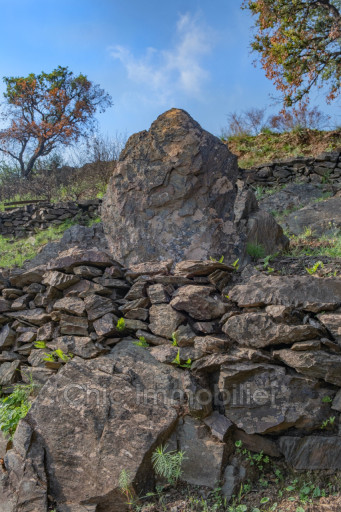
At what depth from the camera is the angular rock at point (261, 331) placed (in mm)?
3094

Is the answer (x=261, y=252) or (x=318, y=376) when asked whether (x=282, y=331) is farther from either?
(x=261, y=252)

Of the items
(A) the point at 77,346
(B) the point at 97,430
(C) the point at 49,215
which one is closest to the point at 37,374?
(A) the point at 77,346

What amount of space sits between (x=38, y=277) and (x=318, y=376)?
291 centimetres

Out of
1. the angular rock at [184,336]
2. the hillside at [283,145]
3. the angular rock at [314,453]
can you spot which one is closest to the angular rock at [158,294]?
the angular rock at [184,336]

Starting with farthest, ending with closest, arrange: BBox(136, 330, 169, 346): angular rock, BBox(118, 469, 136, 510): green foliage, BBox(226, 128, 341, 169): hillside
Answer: BBox(226, 128, 341, 169): hillside < BBox(136, 330, 169, 346): angular rock < BBox(118, 469, 136, 510): green foliage

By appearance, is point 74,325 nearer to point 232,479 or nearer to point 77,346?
point 77,346

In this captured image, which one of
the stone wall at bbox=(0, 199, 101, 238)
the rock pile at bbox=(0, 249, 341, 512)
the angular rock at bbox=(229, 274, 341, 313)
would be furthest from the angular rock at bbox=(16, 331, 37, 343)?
the stone wall at bbox=(0, 199, 101, 238)

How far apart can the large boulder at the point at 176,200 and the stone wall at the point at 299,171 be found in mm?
6174

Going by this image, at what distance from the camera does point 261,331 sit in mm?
3238

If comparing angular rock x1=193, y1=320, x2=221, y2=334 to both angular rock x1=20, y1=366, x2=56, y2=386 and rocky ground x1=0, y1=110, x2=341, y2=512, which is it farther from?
angular rock x1=20, y1=366, x2=56, y2=386

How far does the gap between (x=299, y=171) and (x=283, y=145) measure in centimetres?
239

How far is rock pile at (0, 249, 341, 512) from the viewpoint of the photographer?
3006 mm

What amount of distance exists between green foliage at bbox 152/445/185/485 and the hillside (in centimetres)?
1006

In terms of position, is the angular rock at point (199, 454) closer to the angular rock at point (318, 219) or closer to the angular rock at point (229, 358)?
the angular rock at point (229, 358)
